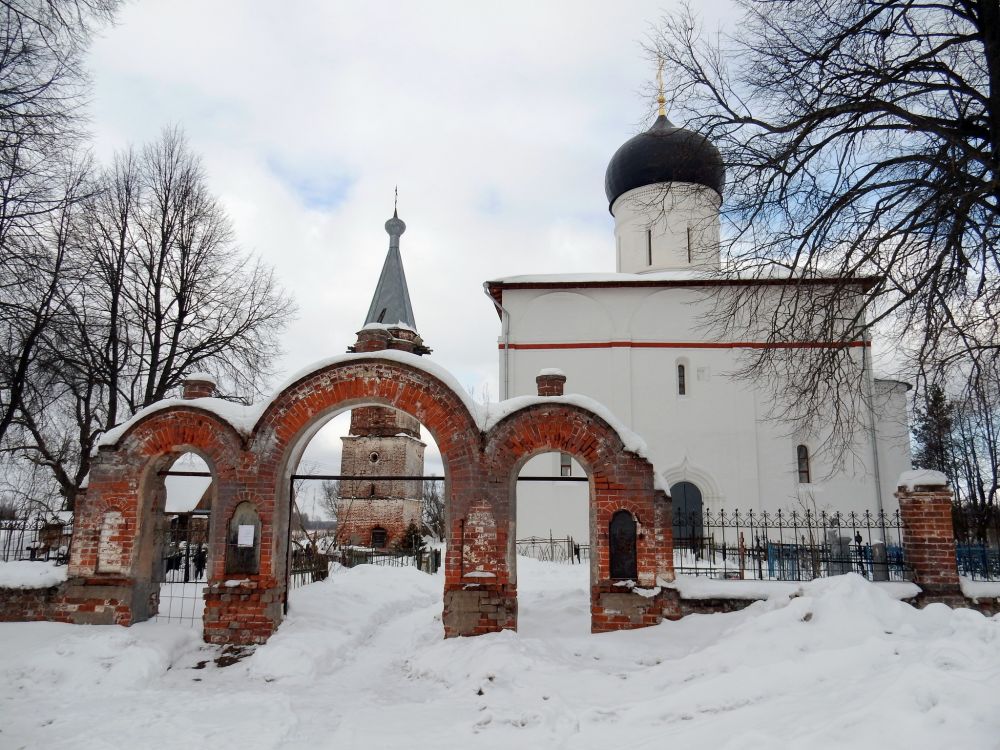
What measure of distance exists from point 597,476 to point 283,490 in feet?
14.1

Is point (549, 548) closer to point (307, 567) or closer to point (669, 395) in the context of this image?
Result: point (669, 395)

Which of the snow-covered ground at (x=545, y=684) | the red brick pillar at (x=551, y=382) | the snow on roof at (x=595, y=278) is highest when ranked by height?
the snow on roof at (x=595, y=278)

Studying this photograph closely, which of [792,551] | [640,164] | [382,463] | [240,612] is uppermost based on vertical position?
[640,164]

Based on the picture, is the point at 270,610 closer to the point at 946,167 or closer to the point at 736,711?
the point at 736,711

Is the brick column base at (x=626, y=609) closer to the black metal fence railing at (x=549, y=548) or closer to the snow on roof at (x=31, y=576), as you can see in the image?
the snow on roof at (x=31, y=576)

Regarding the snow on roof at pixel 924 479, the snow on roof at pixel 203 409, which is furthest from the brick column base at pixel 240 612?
the snow on roof at pixel 924 479

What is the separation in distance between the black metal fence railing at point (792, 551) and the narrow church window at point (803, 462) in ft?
4.00

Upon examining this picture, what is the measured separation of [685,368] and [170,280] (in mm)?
15013

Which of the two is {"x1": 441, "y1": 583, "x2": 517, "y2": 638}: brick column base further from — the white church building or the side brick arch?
the white church building

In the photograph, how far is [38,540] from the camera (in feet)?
42.3

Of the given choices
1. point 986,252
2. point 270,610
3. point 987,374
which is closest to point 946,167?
point 986,252

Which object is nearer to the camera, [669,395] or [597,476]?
[597,476]

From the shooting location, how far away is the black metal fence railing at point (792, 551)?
10719 millimetres

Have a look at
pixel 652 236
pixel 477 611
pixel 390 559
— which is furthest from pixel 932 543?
pixel 652 236
